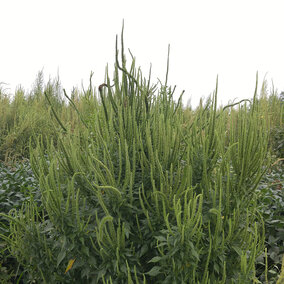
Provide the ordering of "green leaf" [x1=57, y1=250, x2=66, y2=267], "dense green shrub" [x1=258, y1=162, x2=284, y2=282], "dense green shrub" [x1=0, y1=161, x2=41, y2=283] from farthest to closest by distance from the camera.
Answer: "dense green shrub" [x1=258, y1=162, x2=284, y2=282] < "dense green shrub" [x1=0, y1=161, x2=41, y2=283] < "green leaf" [x1=57, y1=250, x2=66, y2=267]

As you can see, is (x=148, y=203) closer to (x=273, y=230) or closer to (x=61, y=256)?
(x=61, y=256)

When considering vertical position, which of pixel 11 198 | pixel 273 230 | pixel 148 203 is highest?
pixel 148 203

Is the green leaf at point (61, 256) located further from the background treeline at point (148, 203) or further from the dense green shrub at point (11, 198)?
the dense green shrub at point (11, 198)

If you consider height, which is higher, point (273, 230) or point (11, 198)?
point (11, 198)

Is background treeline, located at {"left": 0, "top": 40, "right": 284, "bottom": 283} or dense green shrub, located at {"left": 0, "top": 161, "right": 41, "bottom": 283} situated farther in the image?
dense green shrub, located at {"left": 0, "top": 161, "right": 41, "bottom": 283}

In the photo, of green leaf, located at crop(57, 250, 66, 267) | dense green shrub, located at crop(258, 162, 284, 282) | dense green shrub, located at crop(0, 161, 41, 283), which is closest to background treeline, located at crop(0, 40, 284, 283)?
green leaf, located at crop(57, 250, 66, 267)

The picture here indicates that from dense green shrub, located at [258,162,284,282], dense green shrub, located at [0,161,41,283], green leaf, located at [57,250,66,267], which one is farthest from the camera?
dense green shrub, located at [258,162,284,282]

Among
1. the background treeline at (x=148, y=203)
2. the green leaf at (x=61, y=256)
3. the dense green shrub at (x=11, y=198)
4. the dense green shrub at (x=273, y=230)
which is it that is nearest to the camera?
the background treeline at (x=148, y=203)

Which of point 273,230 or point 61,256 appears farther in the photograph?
point 273,230

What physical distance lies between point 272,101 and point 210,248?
7.58m

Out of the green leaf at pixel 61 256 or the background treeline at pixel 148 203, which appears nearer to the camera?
the background treeline at pixel 148 203

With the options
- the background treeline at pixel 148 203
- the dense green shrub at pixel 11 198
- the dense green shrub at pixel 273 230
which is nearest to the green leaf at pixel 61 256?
the background treeline at pixel 148 203

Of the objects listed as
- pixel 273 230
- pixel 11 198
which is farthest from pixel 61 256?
pixel 273 230

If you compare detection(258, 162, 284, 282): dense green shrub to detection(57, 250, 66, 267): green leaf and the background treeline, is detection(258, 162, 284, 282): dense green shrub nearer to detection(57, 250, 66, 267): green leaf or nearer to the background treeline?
the background treeline
